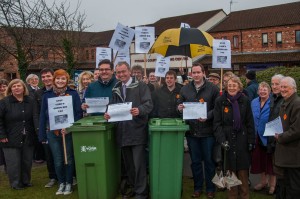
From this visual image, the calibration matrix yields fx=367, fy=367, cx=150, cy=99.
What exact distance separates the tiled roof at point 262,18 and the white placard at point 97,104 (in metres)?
37.4

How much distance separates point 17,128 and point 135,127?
247cm

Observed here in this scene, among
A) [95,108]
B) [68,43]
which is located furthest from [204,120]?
[68,43]

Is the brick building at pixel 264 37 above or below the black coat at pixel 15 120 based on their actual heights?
above

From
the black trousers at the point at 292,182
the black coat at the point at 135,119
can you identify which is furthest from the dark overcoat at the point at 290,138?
the black coat at the point at 135,119

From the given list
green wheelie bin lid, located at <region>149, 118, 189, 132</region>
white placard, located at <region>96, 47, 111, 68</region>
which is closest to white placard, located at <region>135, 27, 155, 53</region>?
white placard, located at <region>96, 47, 111, 68</region>

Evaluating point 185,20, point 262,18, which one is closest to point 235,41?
point 262,18

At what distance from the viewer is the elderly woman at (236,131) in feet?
17.6

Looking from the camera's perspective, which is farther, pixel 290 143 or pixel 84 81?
pixel 84 81

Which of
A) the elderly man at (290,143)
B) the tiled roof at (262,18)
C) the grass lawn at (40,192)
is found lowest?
the grass lawn at (40,192)

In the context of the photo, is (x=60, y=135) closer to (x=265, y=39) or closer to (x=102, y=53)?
(x=102, y=53)

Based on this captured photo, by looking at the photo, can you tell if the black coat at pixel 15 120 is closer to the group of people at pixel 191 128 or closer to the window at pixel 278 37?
the group of people at pixel 191 128

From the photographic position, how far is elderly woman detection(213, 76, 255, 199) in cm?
536

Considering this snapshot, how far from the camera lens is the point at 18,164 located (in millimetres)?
6859

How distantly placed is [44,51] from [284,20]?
31.0 m
